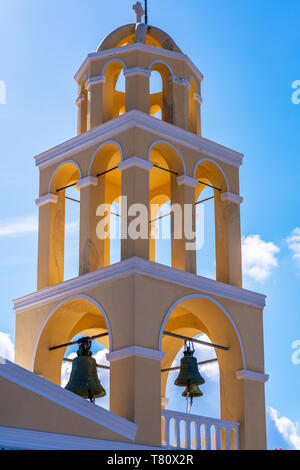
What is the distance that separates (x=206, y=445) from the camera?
1783cm

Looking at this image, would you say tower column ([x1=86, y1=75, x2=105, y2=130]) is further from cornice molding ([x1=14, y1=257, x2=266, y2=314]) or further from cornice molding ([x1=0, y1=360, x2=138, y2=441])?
cornice molding ([x1=0, y1=360, x2=138, y2=441])

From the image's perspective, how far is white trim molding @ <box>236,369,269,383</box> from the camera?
1883 centimetres

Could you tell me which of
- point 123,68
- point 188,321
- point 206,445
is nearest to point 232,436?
point 206,445

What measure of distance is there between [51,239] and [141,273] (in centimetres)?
308

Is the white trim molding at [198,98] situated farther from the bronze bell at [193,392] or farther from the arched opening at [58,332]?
the bronze bell at [193,392]

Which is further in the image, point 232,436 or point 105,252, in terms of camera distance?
point 105,252

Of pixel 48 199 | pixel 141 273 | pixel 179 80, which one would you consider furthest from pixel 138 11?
pixel 141 273

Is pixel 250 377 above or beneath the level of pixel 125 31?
beneath

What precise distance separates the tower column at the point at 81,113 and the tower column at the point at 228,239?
3.13m

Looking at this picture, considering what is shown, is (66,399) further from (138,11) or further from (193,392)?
(138,11)

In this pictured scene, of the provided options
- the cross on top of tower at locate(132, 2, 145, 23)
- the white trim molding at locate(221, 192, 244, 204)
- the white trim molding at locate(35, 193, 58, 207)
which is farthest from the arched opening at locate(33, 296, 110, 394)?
the cross on top of tower at locate(132, 2, 145, 23)
